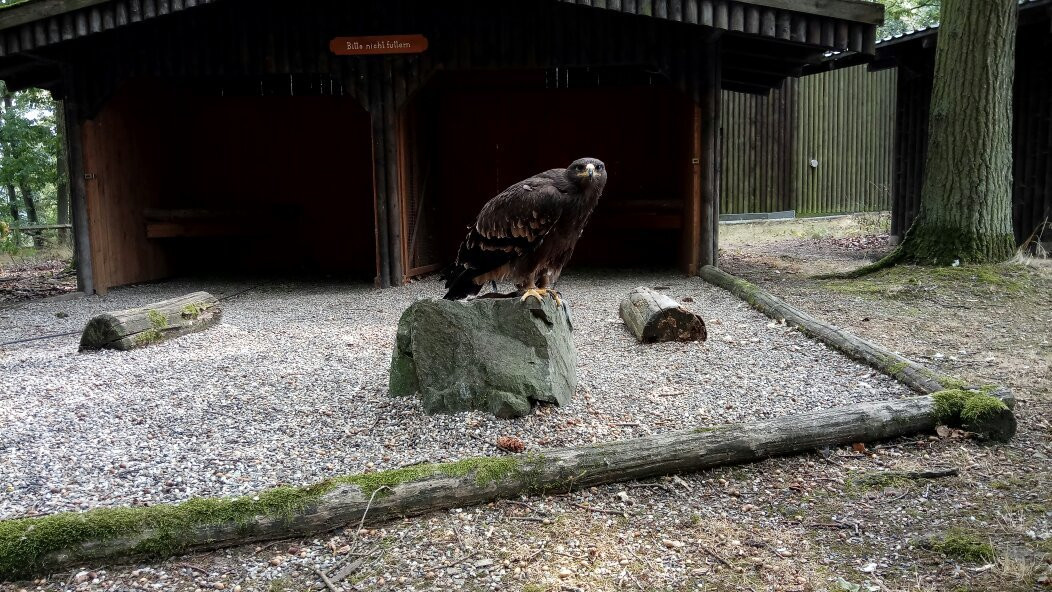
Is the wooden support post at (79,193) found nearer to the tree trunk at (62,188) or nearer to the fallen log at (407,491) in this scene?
the tree trunk at (62,188)

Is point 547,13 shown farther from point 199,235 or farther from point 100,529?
point 100,529

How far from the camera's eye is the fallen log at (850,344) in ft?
12.8

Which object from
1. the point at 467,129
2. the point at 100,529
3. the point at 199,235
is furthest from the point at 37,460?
the point at 467,129

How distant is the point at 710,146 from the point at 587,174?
5171 millimetres

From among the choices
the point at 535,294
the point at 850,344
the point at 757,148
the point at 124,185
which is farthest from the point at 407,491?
the point at 757,148

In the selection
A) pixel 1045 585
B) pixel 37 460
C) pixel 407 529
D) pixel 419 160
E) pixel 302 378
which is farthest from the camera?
pixel 419 160

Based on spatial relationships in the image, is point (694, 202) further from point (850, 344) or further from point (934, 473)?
point (934, 473)

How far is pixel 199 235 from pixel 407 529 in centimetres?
862

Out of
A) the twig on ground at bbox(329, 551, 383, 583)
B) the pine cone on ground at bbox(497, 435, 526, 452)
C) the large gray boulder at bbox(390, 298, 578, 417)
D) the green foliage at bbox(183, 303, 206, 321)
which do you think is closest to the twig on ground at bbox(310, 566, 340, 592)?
the twig on ground at bbox(329, 551, 383, 583)

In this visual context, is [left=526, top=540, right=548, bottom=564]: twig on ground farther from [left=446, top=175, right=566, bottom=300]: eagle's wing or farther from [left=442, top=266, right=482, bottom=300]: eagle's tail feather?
[left=442, top=266, right=482, bottom=300]: eagle's tail feather

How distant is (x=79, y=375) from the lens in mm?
4859

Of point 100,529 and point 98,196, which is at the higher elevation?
point 98,196

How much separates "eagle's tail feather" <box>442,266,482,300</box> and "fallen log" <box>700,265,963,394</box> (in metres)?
2.40

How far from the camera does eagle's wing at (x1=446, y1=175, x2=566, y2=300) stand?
12.9 ft
